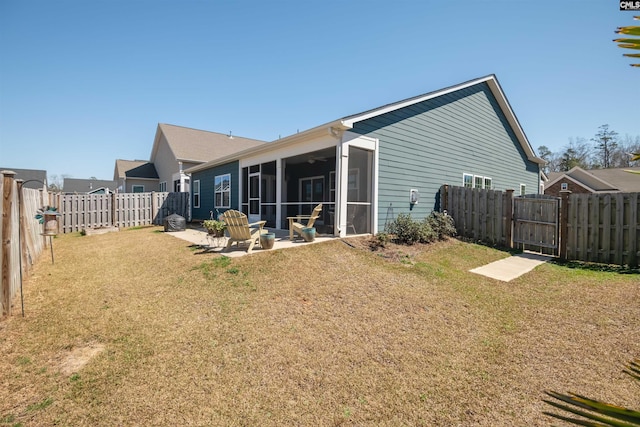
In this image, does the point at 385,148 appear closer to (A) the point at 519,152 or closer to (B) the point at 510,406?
(B) the point at 510,406

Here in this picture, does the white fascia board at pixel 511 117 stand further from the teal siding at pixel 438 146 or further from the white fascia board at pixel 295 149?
the white fascia board at pixel 295 149

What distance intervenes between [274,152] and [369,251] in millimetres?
5452

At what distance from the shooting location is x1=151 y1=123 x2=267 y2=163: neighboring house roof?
65.6 ft

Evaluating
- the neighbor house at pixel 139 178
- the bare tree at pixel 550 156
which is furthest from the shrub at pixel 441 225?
the bare tree at pixel 550 156

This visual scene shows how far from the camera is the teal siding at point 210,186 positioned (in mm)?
13609

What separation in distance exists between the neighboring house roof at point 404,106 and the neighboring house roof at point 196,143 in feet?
11.0

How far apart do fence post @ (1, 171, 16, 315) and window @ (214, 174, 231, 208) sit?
963cm

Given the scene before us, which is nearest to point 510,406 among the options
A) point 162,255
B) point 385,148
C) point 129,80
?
point 385,148

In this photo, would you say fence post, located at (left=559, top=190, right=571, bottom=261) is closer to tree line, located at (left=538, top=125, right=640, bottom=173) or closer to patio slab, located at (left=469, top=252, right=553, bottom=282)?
patio slab, located at (left=469, top=252, right=553, bottom=282)

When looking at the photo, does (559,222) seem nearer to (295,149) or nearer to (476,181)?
(476,181)

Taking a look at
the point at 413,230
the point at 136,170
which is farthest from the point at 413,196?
the point at 136,170

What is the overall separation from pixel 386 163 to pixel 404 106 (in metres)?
1.99

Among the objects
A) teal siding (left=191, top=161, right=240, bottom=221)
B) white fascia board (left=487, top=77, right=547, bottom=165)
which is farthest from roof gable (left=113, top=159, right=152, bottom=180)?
white fascia board (left=487, top=77, right=547, bottom=165)

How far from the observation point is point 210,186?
16.1 meters
